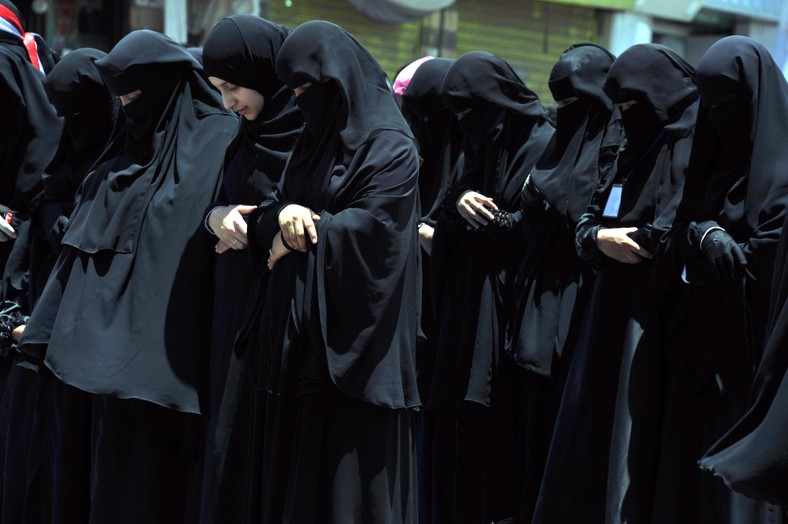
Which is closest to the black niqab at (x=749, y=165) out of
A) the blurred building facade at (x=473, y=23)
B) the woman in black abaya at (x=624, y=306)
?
the woman in black abaya at (x=624, y=306)

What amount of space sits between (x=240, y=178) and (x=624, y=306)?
132cm

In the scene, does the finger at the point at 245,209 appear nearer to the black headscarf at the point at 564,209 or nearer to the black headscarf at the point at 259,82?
the black headscarf at the point at 259,82

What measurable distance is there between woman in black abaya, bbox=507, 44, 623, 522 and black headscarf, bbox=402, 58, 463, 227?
64 cm

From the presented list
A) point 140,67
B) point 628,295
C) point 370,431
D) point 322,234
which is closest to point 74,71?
point 140,67

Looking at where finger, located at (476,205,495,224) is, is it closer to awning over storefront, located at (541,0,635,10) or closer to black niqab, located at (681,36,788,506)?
black niqab, located at (681,36,788,506)

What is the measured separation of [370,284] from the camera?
3301 mm

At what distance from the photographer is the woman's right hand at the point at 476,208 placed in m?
4.55

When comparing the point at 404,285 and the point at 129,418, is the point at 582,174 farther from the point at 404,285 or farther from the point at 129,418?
the point at 129,418

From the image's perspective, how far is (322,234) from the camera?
10.8ft

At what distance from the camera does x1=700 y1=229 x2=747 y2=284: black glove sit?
130 inches

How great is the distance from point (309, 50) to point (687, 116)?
4.25 feet

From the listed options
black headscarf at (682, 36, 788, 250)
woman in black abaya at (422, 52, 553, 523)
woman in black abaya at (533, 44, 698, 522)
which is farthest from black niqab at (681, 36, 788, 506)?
woman in black abaya at (422, 52, 553, 523)

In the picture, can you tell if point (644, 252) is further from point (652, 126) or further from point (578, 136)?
point (578, 136)

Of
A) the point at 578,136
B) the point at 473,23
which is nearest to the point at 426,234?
the point at 578,136
